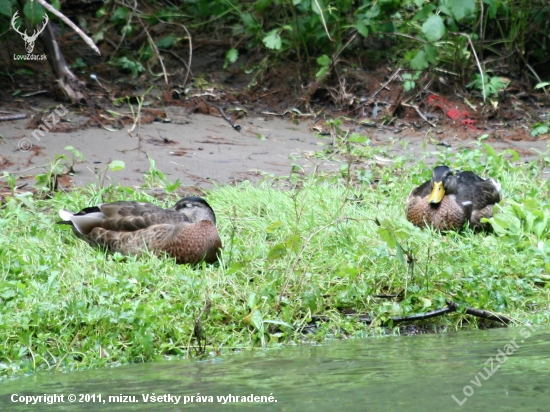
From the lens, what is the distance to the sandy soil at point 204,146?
9609mm

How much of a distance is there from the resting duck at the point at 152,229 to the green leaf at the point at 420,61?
5.68 meters

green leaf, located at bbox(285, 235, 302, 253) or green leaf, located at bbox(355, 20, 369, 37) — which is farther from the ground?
green leaf, located at bbox(355, 20, 369, 37)

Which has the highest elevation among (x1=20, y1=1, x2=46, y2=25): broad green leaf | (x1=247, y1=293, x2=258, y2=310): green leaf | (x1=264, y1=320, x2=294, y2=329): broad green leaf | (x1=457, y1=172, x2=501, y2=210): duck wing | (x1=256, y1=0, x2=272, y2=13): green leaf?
(x1=20, y1=1, x2=46, y2=25): broad green leaf

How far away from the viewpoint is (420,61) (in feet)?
39.8

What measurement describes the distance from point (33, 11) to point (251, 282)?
194 inches

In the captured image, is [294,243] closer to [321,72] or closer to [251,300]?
[251,300]

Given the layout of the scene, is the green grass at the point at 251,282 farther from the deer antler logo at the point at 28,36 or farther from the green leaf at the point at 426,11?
the green leaf at the point at 426,11

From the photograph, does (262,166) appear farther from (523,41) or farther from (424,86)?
(523,41)

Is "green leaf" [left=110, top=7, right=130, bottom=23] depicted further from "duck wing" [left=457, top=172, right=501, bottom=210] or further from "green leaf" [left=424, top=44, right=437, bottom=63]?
"duck wing" [left=457, top=172, right=501, bottom=210]

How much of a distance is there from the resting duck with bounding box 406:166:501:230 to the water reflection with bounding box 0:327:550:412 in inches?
96.8

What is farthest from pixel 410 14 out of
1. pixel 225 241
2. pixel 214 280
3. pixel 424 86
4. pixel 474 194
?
pixel 214 280

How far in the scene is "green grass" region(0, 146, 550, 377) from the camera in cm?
543

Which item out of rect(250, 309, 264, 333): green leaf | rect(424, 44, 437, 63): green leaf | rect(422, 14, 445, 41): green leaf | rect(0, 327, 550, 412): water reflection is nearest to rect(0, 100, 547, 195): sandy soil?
rect(424, 44, 437, 63): green leaf

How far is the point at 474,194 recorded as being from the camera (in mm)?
8273
